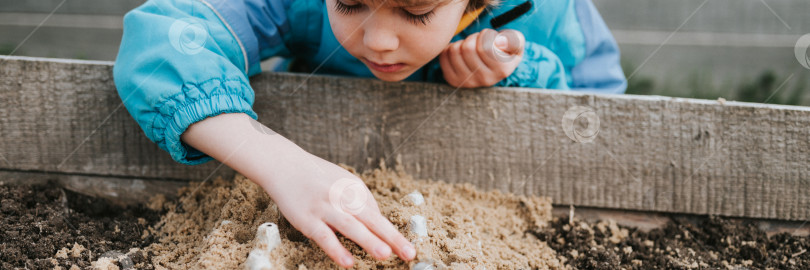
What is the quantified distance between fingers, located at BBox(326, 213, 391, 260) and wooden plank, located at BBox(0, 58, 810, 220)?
561 millimetres

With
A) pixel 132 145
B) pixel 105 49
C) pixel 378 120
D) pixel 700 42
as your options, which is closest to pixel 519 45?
pixel 378 120

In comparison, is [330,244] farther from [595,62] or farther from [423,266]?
[595,62]

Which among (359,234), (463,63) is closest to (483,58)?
(463,63)

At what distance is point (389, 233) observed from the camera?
49.3 inches

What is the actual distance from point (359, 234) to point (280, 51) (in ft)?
3.30

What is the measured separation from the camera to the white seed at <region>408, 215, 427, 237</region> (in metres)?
1.30

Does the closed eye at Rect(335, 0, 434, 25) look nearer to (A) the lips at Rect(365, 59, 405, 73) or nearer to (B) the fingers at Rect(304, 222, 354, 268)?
(A) the lips at Rect(365, 59, 405, 73)

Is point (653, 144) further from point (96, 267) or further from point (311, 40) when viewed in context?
point (96, 267)

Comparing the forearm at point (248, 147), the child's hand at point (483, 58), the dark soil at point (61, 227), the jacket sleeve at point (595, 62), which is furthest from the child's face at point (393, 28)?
the jacket sleeve at point (595, 62)

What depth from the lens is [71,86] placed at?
1767mm

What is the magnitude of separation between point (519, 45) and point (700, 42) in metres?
3.77

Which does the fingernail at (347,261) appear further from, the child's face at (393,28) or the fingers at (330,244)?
the child's face at (393,28)

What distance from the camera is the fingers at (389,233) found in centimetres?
123

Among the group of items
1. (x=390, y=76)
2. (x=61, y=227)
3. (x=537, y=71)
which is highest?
(x=537, y=71)
